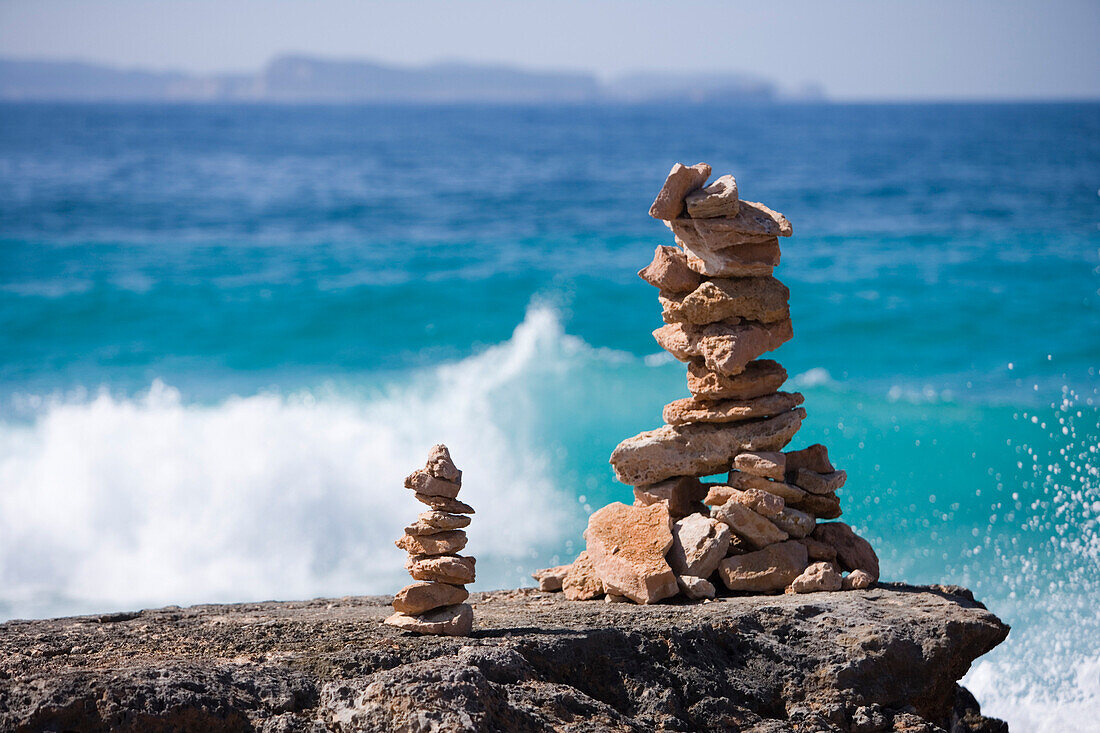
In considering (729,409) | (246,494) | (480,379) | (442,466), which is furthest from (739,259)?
(480,379)

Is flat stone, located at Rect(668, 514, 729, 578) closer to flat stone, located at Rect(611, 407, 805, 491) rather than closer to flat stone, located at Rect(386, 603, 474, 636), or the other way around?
flat stone, located at Rect(611, 407, 805, 491)

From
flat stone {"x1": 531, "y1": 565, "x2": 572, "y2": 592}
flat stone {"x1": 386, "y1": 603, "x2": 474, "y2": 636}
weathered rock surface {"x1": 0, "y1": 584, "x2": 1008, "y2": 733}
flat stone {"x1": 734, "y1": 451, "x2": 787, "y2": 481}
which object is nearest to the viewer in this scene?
weathered rock surface {"x1": 0, "y1": 584, "x2": 1008, "y2": 733}

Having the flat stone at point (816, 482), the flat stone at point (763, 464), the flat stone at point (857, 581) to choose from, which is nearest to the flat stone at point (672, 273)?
the flat stone at point (763, 464)

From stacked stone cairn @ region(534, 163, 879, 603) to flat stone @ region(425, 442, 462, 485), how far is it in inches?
59.2

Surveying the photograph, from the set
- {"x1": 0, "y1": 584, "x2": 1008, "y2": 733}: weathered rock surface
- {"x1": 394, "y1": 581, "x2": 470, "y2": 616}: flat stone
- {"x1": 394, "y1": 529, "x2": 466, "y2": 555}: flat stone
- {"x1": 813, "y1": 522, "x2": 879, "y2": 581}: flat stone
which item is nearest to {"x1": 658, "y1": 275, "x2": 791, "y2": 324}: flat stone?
{"x1": 813, "y1": 522, "x2": 879, "y2": 581}: flat stone

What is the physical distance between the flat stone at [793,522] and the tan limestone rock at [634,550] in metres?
0.70

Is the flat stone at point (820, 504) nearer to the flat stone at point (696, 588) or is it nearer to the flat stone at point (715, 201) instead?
the flat stone at point (696, 588)

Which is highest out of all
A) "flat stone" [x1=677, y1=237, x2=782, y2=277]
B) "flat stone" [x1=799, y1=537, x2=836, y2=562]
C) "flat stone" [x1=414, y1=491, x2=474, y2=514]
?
"flat stone" [x1=677, y1=237, x2=782, y2=277]

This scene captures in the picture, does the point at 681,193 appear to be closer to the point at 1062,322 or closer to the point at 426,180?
the point at 1062,322

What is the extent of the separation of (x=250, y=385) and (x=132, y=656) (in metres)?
14.4

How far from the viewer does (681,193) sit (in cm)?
759

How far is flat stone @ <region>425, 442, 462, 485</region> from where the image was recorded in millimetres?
6121

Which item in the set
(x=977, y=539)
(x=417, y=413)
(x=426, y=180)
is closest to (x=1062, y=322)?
(x=977, y=539)

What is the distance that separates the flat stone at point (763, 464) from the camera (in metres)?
7.50
